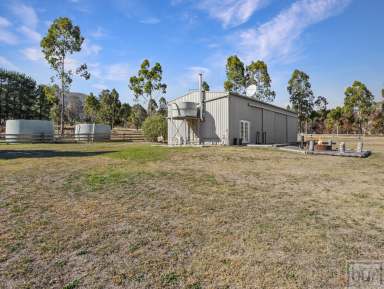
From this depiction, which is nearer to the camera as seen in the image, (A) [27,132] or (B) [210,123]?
(B) [210,123]

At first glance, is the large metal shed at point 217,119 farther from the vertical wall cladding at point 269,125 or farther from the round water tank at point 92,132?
the round water tank at point 92,132

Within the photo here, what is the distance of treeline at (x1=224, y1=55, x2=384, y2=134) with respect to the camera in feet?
124

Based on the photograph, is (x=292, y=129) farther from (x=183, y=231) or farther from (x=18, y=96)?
(x=18, y=96)

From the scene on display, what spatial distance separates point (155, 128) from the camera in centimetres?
2883

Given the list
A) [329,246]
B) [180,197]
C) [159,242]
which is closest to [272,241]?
[329,246]

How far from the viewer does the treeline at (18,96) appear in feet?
169

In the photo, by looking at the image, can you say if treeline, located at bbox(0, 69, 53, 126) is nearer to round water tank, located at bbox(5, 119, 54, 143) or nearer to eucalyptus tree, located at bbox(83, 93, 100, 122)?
eucalyptus tree, located at bbox(83, 93, 100, 122)

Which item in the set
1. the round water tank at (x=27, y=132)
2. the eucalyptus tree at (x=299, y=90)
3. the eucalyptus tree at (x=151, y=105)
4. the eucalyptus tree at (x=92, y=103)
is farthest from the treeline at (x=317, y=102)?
the eucalyptus tree at (x=92, y=103)

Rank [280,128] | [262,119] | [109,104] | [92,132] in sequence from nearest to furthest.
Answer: [262,119], [280,128], [92,132], [109,104]

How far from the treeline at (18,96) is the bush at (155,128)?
32.3 m

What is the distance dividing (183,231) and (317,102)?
56957mm

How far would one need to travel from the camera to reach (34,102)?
55906mm

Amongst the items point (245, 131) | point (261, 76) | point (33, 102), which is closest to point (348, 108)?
point (261, 76)

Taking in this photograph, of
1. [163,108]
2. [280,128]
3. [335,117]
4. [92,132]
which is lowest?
[92,132]
